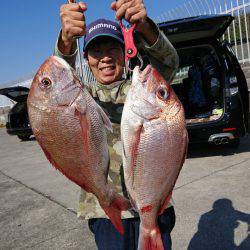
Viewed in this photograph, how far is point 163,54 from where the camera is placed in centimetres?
216

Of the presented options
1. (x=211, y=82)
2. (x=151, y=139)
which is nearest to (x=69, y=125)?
(x=151, y=139)

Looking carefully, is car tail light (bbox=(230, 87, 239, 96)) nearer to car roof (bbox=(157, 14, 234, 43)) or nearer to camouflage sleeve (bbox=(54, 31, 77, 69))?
car roof (bbox=(157, 14, 234, 43))

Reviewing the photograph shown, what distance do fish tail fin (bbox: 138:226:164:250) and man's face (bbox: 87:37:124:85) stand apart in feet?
2.88

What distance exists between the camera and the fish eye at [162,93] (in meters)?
1.63

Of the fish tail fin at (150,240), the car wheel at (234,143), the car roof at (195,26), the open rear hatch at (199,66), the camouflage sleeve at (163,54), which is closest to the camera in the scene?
the fish tail fin at (150,240)

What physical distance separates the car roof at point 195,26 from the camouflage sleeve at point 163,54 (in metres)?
3.22

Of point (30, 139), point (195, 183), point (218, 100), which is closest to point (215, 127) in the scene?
point (218, 100)

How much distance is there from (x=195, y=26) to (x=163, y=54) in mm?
3552

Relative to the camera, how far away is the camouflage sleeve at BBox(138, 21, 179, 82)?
2.11 m

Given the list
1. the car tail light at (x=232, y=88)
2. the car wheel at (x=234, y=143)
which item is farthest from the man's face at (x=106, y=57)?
the car wheel at (x=234, y=143)

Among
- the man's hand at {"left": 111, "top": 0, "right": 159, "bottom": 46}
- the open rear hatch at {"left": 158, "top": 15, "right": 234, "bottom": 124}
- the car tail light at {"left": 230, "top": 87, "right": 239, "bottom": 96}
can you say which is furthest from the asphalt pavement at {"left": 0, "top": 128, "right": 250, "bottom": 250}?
the man's hand at {"left": 111, "top": 0, "right": 159, "bottom": 46}

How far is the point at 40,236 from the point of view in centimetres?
433

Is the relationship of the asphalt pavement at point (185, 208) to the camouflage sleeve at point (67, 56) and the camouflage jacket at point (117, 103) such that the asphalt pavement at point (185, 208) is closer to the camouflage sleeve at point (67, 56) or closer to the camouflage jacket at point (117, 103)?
the camouflage jacket at point (117, 103)

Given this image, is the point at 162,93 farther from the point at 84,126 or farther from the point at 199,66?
the point at 199,66
